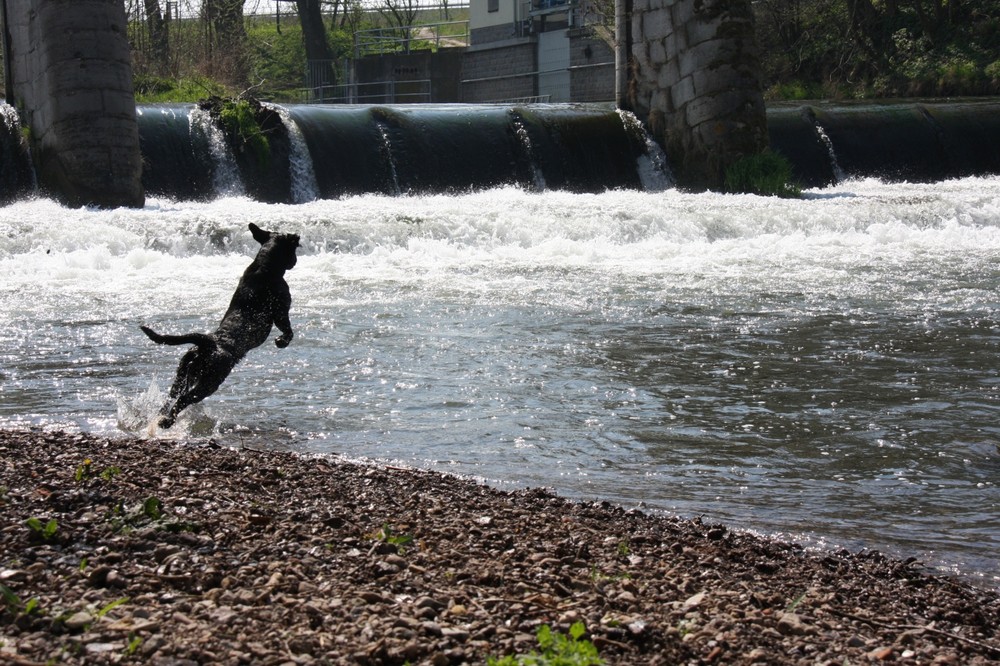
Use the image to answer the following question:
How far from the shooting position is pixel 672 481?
18.7ft

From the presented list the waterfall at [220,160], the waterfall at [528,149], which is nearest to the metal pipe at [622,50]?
the waterfall at [528,149]

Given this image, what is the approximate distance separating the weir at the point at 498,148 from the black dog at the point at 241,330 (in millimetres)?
12033

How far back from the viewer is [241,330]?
680 cm

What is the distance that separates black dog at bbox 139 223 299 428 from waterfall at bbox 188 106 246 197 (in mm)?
12039

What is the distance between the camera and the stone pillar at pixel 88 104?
55.2 feet

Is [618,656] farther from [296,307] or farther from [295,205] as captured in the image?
[295,205]

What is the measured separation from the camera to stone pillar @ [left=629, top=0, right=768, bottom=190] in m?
20.5

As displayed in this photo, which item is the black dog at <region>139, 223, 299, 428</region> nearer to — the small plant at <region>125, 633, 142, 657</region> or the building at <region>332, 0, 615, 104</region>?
the small plant at <region>125, 633, 142, 657</region>

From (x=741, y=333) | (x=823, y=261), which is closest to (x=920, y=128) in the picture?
(x=823, y=261)

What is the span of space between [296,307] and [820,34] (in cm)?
2695

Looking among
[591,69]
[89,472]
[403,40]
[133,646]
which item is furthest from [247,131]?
[403,40]

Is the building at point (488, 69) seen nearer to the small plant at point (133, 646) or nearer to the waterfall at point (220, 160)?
the waterfall at point (220, 160)

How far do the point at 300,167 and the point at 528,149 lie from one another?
4.14 m

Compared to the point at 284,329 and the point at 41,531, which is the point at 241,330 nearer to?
the point at 284,329
